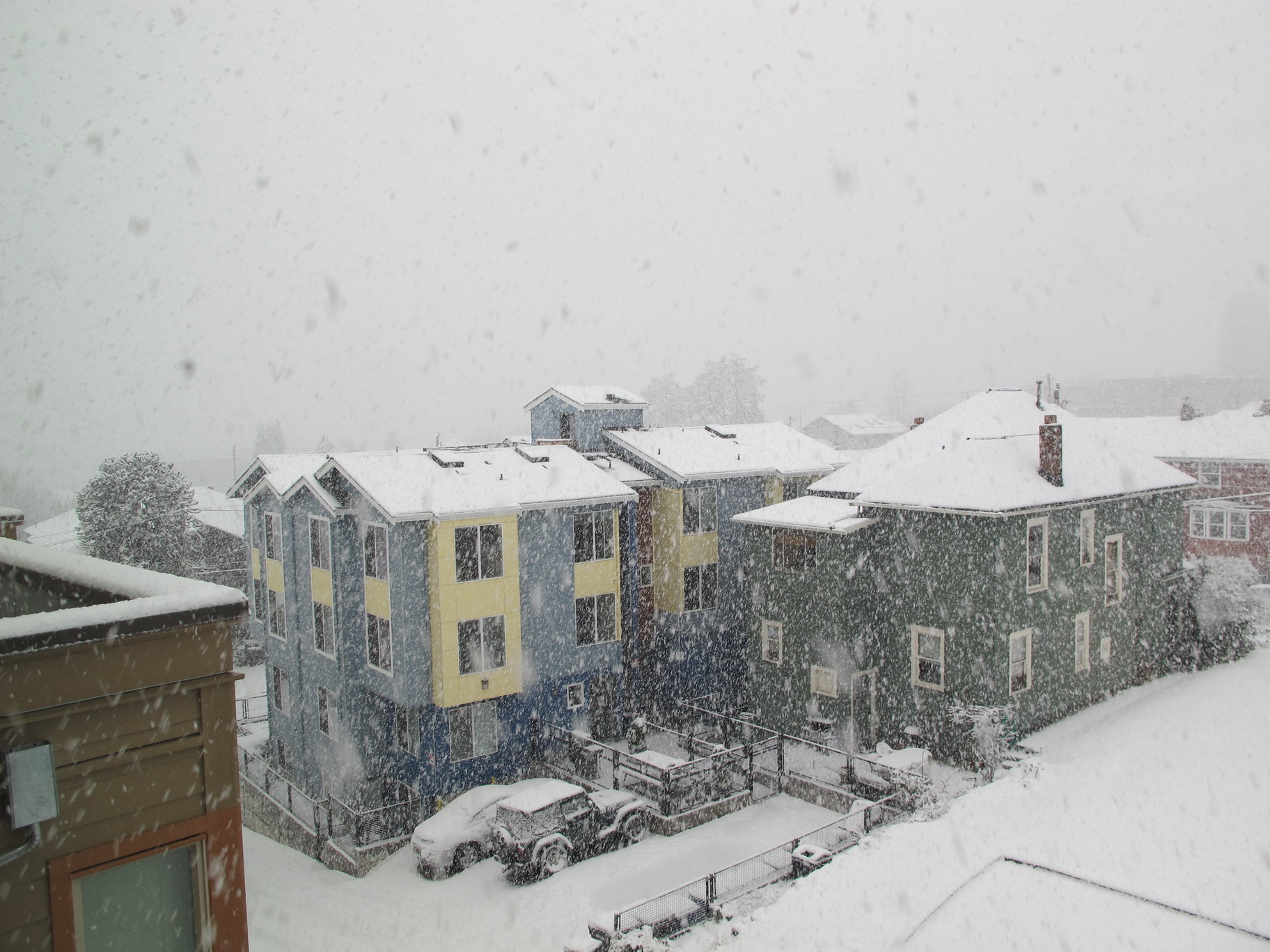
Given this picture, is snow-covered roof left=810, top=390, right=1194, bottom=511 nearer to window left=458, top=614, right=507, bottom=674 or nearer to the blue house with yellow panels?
the blue house with yellow panels

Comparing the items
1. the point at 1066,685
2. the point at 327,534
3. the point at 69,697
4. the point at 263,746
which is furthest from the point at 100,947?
the point at 263,746

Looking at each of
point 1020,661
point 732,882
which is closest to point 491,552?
point 732,882

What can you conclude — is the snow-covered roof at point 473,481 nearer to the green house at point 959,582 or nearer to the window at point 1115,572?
the green house at point 959,582

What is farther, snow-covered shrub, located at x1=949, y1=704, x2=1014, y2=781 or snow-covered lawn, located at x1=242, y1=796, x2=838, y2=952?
snow-covered shrub, located at x1=949, y1=704, x2=1014, y2=781

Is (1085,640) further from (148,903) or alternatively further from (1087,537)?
(148,903)

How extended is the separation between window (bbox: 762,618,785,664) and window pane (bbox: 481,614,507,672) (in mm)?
7464

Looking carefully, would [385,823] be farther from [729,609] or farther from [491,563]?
[729,609]

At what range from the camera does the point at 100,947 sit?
16.4ft

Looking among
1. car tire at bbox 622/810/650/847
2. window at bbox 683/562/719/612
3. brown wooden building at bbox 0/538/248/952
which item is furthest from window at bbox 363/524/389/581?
brown wooden building at bbox 0/538/248/952

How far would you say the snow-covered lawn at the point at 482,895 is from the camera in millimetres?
13766

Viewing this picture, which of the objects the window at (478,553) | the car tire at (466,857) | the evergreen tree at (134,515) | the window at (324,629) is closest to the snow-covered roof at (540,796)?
the car tire at (466,857)

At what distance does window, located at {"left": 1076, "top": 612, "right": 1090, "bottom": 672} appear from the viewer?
20.7 meters

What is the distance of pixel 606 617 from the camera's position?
2211cm

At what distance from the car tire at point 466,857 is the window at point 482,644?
13.3ft
